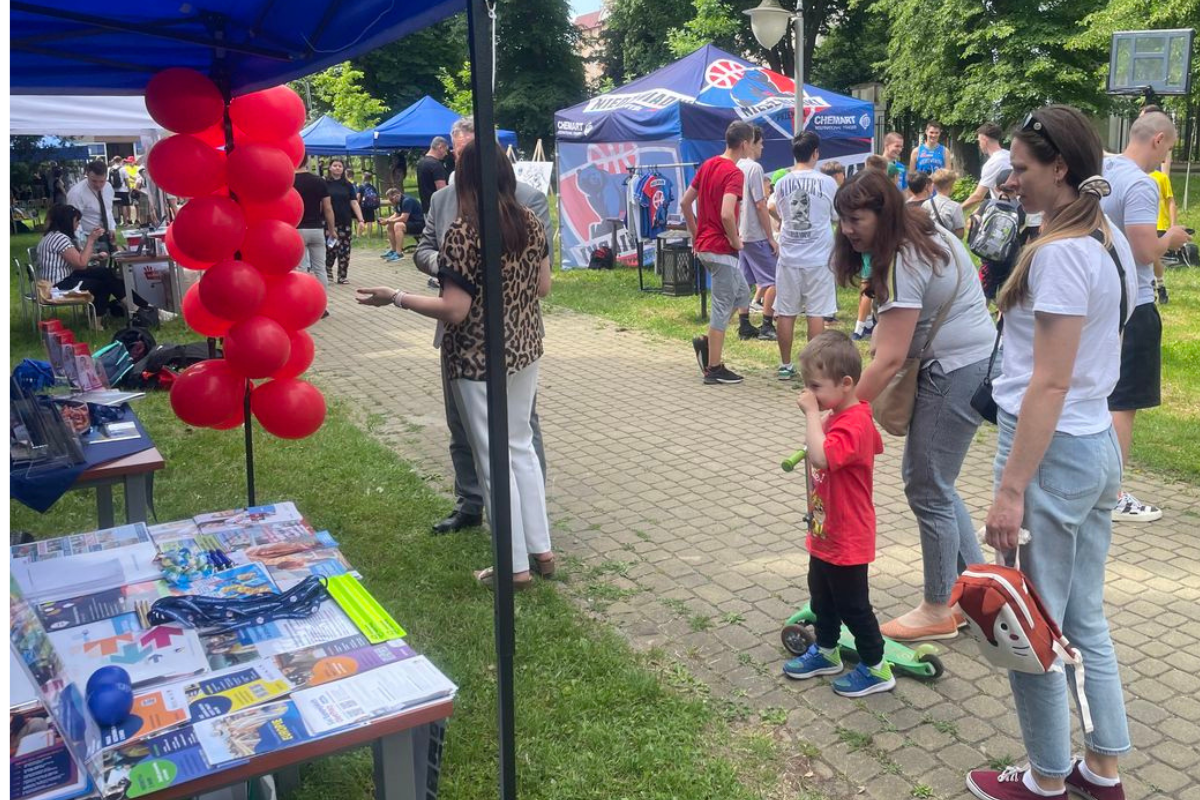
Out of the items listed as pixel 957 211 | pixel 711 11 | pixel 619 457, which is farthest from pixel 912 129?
pixel 619 457

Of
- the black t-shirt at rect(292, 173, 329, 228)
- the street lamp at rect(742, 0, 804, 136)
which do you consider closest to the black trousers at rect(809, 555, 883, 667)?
the black t-shirt at rect(292, 173, 329, 228)

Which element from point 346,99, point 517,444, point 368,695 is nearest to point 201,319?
point 517,444

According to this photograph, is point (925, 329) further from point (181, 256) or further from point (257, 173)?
point (181, 256)

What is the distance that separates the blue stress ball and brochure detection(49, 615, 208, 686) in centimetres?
10

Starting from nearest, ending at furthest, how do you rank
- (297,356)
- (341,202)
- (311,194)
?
(297,356) → (311,194) → (341,202)

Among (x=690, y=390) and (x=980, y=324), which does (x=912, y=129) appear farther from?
(x=980, y=324)

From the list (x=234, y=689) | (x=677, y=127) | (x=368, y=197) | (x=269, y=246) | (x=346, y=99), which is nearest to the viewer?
(x=234, y=689)

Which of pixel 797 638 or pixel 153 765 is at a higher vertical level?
pixel 153 765

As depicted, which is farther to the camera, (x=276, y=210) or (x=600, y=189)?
(x=600, y=189)

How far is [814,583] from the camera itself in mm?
3287

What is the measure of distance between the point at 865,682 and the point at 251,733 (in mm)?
2219

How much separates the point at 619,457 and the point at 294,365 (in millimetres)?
2780

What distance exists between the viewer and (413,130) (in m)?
20.1

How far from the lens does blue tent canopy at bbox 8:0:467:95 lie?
3.09m
